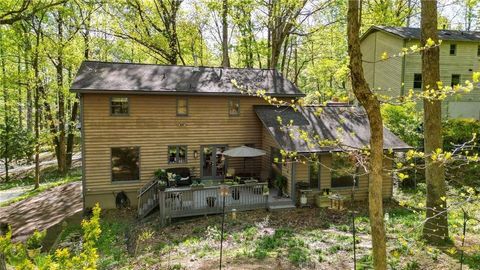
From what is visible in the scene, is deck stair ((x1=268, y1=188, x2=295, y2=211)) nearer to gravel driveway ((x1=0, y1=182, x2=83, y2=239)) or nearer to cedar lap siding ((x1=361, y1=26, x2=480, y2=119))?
gravel driveway ((x1=0, y1=182, x2=83, y2=239))

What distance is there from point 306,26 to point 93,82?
18349 mm

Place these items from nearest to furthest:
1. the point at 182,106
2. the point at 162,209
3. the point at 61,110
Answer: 1. the point at 162,209
2. the point at 182,106
3. the point at 61,110

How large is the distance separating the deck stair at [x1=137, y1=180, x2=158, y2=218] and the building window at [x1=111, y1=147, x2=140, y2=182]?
142 cm

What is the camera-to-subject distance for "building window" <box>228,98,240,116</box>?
16497mm

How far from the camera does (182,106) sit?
15.8 meters

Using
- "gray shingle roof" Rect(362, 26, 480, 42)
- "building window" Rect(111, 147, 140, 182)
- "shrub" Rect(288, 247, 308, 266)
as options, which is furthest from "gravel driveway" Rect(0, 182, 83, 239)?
"gray shingle roof" Rect(362, 26, 480, 42)

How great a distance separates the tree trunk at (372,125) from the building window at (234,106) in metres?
12.8

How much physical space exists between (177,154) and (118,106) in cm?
346

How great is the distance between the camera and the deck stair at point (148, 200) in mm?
13930

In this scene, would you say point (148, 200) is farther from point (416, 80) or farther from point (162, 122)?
point (416, 80)

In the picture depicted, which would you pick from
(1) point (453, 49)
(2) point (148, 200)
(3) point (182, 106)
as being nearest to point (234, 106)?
(3) point (182, 106)

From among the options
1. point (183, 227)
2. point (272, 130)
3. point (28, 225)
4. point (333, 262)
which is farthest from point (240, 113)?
point (28, 225)

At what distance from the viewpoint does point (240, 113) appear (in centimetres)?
1669

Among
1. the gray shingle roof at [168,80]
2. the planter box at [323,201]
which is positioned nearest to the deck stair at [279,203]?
the planter box at [323,201]
